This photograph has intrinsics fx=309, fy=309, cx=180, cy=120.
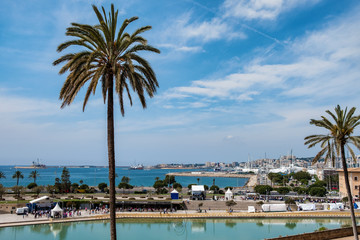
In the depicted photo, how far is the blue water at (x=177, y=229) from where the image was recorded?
37.7m

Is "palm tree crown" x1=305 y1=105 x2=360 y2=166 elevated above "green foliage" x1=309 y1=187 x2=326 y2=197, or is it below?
above

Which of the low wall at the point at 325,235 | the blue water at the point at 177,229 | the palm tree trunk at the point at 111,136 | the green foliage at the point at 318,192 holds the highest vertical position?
the palm tree trunk at the point at 111,136

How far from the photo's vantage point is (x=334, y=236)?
26.5 metres

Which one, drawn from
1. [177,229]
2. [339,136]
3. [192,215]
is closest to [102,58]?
[339,136]

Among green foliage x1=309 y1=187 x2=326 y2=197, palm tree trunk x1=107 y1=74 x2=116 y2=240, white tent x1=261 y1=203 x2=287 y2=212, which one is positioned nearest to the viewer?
palm tree trunk x1=107 y1=74 x2=116 y2=240

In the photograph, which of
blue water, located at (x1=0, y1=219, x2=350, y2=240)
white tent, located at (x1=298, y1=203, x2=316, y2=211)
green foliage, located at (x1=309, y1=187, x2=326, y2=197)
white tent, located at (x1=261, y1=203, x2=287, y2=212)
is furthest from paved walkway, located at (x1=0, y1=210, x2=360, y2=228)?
green foliage, located at (x1=309, y1=187, x2=326, y2=197)

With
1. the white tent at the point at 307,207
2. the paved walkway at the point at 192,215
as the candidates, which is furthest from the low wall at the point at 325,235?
the white tent at the point at 307,207

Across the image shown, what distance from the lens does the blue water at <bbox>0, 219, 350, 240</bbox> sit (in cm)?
3772

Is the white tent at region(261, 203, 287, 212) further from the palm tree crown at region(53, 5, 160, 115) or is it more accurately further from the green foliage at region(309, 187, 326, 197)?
the palm tree crown at region(53, 5, 160, 115)

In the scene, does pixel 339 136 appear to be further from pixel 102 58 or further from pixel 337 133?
pixel 102 58

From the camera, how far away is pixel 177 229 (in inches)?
1660

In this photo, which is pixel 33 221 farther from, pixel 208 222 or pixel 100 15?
pixel 100 15

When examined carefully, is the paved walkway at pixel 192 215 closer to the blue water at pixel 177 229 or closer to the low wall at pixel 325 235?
the blue water at pixel 177 229

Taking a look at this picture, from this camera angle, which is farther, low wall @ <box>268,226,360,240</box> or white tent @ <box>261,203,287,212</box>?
white tent @ <box>261,203,287,212</box>
